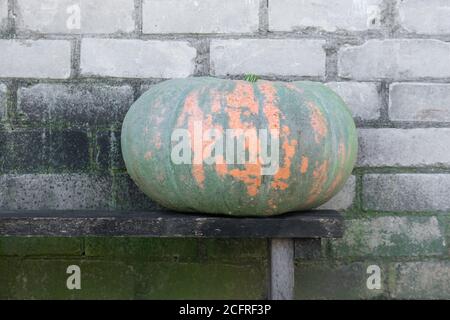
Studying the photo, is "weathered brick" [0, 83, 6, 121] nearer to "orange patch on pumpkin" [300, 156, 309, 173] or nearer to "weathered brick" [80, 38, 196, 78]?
"weathered brick" [80, 38, 196, 78]

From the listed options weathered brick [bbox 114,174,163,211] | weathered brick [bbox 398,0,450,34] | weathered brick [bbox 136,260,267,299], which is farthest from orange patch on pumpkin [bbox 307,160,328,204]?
weathered brick [bbox 398,0,450,34]

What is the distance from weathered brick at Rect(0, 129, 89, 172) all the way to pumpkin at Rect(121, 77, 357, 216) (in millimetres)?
442

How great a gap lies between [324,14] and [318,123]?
Result: 67cm

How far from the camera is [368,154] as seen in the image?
9.32 feet

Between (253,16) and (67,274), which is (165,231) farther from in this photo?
(253,16)

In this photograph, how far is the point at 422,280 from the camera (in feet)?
9.36

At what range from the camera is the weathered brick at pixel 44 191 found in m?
2.81

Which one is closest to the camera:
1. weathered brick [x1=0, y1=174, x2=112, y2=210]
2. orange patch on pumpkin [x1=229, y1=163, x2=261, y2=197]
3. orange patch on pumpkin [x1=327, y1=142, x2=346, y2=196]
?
orange patch on pumpkin [x1=229, y1=163, x2=261, y2=197]

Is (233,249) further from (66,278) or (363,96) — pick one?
(363,96)

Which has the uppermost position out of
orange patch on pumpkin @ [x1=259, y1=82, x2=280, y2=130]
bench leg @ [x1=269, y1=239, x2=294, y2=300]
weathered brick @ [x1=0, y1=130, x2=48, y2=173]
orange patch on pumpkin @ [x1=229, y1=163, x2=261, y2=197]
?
orange patch on pumpkin @ [x1=259, y1=82, x2=280, y2=130]

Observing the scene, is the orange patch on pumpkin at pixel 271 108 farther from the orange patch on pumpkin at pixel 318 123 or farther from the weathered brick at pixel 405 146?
the weathered brick at pixel 405 146

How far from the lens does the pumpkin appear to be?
2.30 meters

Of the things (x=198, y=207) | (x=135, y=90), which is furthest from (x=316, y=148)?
(x=135, y=90)

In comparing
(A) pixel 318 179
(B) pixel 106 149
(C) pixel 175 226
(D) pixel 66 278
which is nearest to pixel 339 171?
(A) pixel 318 179
